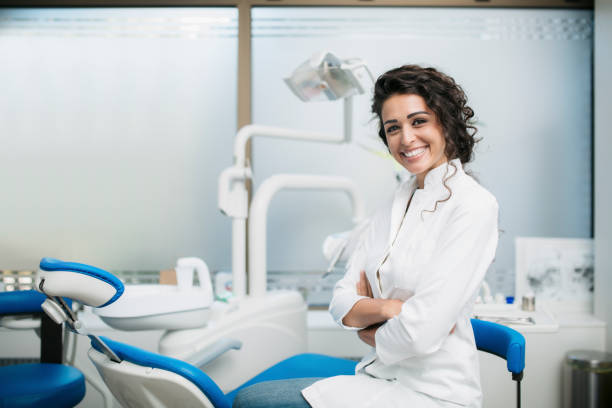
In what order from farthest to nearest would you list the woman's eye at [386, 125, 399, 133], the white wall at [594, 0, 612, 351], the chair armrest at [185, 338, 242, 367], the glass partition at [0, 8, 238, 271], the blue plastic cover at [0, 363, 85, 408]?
1. the glass partition at [0, 8, 238, 271]
2. the white wall at [594, 0, 612, 351]
3. the chair armrest at [185, 338, 242, 367]
4. the blue plastic cover at [0, 363, 85, 408]
5. the woman's eye at [386, 125, 399, 133]

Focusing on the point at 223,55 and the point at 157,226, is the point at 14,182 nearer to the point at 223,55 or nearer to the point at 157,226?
the point at 157,226

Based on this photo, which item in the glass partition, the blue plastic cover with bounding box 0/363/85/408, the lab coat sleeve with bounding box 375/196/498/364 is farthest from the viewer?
the glass partition

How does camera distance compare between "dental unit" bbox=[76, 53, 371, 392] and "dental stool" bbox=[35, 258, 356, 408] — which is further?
"dental unit" bbox=[76, 53, 371, 392]

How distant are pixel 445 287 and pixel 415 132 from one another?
15.5 inches

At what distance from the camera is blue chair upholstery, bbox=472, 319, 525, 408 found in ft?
4.21

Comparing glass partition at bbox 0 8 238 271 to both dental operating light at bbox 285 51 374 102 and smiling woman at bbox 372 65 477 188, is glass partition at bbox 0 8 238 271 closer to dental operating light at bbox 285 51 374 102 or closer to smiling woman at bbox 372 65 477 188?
dental operating light at bbox 285 51 374 102

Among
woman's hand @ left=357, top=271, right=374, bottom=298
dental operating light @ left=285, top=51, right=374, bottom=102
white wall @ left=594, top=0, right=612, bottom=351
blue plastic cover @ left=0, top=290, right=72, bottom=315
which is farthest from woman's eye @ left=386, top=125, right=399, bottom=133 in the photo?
white wall @ left=594, top=0, right=612, bottom=351

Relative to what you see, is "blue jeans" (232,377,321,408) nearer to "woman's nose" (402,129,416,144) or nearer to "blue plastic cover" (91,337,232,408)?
"blue plastic cover" (91,337,232,408)

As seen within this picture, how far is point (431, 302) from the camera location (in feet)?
3.26

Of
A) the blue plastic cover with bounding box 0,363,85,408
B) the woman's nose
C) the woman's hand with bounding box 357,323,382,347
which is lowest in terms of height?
the blue plastic cover with bounding box 0,363,85,408

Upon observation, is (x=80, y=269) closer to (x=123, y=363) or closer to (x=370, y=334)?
(x=123, y=363)

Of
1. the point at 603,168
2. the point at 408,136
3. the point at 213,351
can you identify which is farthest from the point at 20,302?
the point at 603,168

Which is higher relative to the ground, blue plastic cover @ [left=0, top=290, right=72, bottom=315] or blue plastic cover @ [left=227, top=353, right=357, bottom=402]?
blue plastic cover @ [left=0, top=290, right=72, bottom=315]

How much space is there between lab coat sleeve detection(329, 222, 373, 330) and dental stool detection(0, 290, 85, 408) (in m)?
0.94
